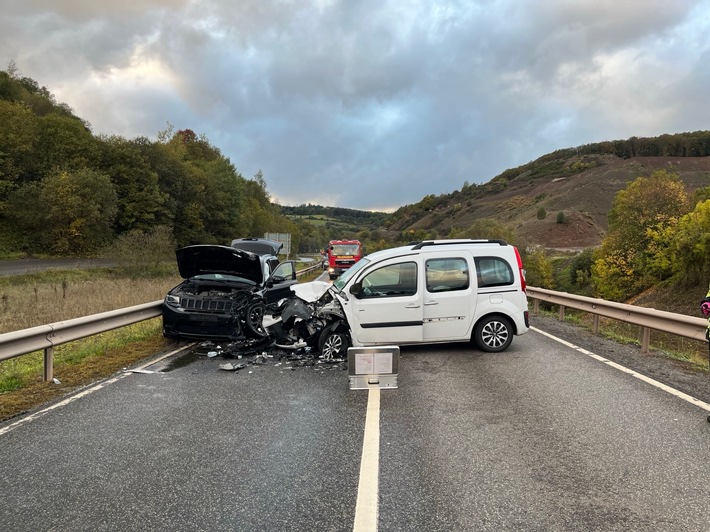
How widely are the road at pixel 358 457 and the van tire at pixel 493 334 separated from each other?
5.99ft

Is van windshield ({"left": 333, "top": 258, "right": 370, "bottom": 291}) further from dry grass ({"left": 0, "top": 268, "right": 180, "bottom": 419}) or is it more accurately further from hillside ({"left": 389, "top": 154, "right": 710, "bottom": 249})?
hillside ({"left": 389, "top": 154, "right": 710, "bottom": 249})

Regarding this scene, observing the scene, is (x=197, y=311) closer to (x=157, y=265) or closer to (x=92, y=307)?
(x=92, y=307)

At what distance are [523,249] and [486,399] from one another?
6022 cm

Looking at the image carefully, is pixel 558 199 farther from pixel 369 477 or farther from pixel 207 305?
pixel 369 477

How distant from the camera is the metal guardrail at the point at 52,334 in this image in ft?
19.0

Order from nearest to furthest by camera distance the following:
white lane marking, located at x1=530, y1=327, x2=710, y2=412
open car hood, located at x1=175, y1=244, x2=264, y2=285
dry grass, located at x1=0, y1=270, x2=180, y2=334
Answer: white lane marking, located at x1=530, y1=327, x2=710, y2=412
open car hood, located at x1=175, y1=244, x2=264, y2=285
dry grass, located at x1=0, y1=270, x2=180, y2=334

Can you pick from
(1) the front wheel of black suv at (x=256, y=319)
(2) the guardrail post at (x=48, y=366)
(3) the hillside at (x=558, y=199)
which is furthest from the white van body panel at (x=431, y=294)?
(3) the hillside at (x=558, y=199)

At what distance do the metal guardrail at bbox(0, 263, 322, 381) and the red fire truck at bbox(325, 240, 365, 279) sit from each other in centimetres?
2231

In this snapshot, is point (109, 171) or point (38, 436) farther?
point (109, 171)

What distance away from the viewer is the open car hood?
30.4ft

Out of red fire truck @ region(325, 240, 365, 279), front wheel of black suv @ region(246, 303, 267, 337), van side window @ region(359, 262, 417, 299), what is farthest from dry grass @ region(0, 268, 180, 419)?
red fire truck @ region(325, 240, 365, 279)

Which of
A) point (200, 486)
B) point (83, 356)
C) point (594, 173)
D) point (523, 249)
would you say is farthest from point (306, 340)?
point (594, 173)

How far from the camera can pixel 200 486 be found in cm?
346

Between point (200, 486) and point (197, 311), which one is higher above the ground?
point (197, 311)
